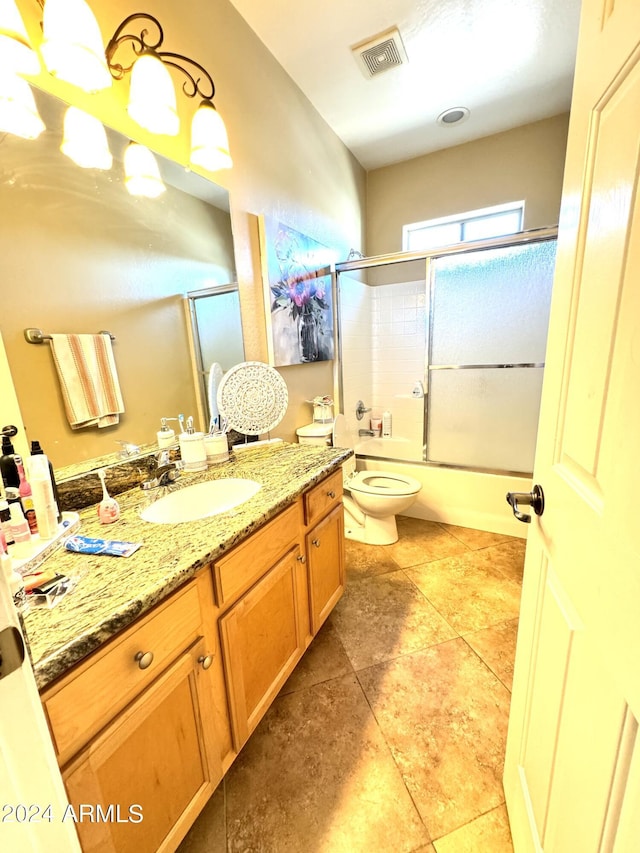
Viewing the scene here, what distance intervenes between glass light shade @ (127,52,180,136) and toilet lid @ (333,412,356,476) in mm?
1660

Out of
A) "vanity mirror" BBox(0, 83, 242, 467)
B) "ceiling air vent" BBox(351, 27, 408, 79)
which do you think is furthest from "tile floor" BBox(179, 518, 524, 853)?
"ceiling air vent" BBox(351, 27, 408, 79)

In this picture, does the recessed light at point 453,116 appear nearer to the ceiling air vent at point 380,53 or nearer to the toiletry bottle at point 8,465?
the ceiling air vent at point 380,53

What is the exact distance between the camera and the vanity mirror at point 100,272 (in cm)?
93

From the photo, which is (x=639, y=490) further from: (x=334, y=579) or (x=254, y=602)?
(x=334, y=579)

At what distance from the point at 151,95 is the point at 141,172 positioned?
219 mm

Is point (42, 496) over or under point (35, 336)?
under

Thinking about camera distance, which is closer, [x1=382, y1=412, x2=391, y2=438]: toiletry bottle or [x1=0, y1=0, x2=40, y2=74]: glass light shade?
[x1=0, y1=0, x2=40, y2=74]: glass light shade

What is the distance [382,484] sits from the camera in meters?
2.39

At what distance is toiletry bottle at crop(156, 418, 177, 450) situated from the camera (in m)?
1.32

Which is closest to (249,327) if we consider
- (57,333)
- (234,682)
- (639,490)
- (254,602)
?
(57,333)

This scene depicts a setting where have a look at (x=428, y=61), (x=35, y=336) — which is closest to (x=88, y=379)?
(x=35, y=336)

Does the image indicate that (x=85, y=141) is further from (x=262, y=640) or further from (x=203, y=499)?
(x=262, y=640)

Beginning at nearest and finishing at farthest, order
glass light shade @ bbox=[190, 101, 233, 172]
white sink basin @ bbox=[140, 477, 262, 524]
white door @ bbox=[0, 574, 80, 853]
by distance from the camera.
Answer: white door @ bbox=[0, 574, 80, 853] → white sink basin @ bbox=[140, 477, 262, 524] → glass light shade @ bbox=[190, 101, 233, 172]

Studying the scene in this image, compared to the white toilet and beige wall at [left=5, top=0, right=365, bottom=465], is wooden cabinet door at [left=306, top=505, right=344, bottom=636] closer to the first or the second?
the white toilet
